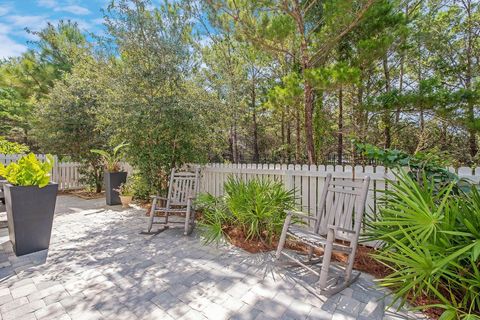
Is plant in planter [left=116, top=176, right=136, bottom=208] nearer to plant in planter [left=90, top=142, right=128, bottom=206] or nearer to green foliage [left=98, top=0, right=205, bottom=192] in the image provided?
plant in planter [left=90, top=142, right=128, bottom=206]

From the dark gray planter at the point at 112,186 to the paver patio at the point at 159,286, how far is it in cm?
260

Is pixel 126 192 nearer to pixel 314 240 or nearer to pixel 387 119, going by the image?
pixel 314 240

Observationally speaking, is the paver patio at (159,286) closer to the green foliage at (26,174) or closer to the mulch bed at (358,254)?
the mulch bed at (358,254)

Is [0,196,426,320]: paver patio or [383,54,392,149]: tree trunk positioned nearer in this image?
[0,196,426,320]: paver patio

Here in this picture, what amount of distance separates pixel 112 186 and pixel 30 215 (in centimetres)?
318

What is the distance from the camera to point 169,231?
4.09m

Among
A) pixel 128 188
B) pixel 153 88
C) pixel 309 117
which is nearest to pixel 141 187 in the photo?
pixel 128 188

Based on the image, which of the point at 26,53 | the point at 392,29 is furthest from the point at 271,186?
the point at 26,53

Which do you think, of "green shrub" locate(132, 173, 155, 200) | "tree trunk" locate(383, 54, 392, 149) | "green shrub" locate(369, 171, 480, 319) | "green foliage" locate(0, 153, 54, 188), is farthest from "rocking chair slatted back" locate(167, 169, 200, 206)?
"tree trunk" locate(383, 54, 392, 149)

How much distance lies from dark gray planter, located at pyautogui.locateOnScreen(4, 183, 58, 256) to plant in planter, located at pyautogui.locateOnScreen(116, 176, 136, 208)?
263 centimetres

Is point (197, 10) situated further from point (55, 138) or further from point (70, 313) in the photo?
point (70, 313)

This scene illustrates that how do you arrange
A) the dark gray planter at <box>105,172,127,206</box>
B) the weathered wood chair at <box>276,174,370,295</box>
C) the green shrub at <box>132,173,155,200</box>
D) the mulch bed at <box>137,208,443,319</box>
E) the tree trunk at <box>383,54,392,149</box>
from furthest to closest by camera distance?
the tree trunk at <box>383,54,392,149</box>, the dark gray planter at <box>105,172,127,206</box>, the green shrub at <box>132,173,155,200</box>, the weathered wood chair at <box>276,174,370,295</box>, the mulch bed at <box>137,208,443,319</box>

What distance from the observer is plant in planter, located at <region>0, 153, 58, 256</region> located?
2.97 meters

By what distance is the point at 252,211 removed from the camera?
11.4 ft
